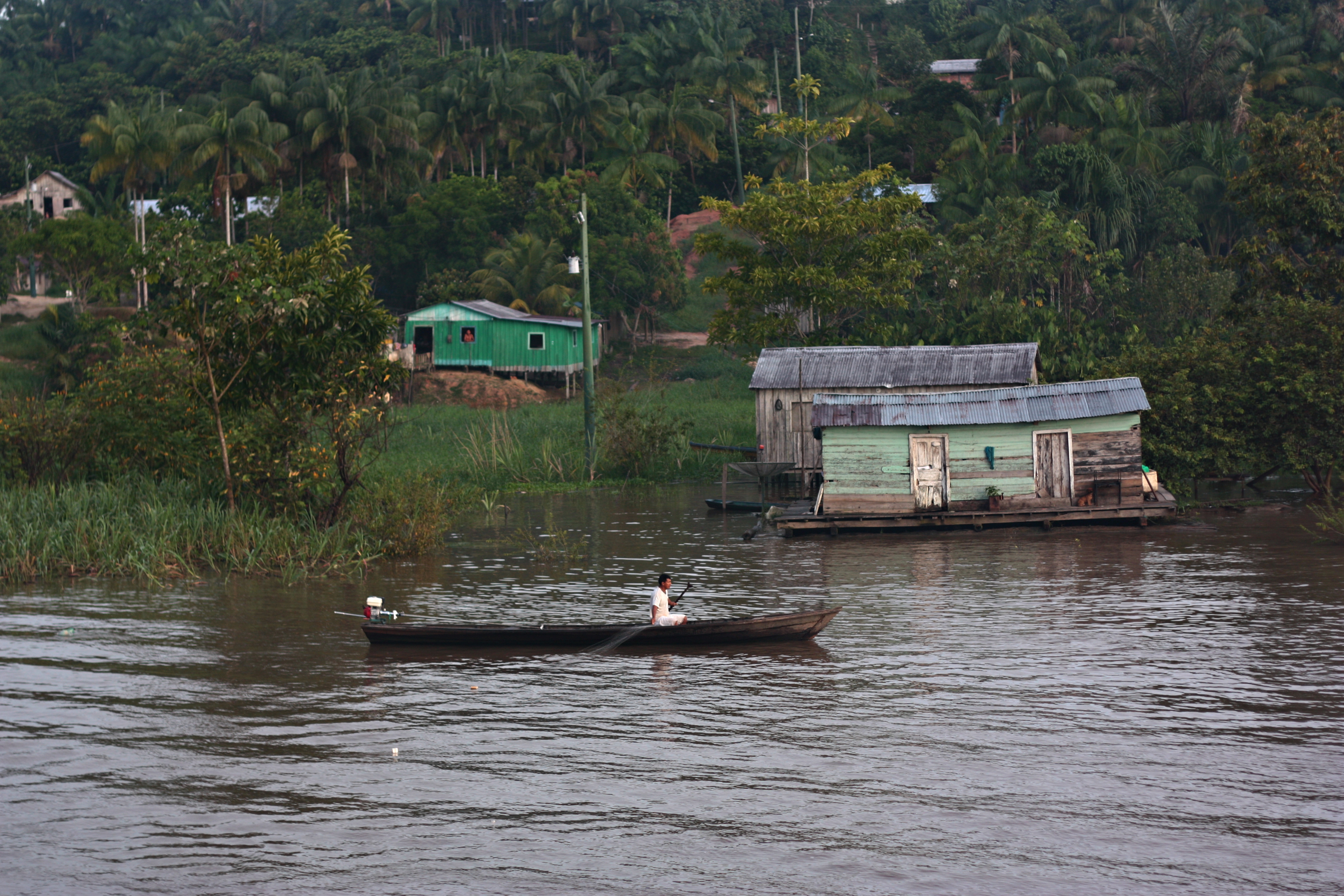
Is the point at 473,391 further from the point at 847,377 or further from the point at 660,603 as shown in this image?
the point at 660,603

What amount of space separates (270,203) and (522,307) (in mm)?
16950

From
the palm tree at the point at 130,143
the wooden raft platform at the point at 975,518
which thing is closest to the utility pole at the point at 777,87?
the palm tree at the point at 130,143

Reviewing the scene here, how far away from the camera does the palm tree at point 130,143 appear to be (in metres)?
64.9

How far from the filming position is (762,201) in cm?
4353

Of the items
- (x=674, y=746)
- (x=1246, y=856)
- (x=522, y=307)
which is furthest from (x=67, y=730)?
(x=522, y=307)

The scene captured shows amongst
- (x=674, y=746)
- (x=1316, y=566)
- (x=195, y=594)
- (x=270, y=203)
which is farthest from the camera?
(x=270, y=203)

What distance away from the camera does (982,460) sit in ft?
97.6

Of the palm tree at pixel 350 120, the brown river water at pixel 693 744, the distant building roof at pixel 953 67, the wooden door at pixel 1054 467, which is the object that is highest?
the distant building roof at pixel 953 67

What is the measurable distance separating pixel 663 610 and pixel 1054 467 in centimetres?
1499

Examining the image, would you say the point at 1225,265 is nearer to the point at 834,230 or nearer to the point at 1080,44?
the point at 834,230

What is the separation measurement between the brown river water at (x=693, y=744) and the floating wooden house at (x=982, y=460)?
676 cm

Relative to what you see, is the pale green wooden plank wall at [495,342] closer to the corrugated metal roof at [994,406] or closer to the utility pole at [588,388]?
the utility pole at [588,388]

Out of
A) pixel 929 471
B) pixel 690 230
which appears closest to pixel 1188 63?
pixel 690 230

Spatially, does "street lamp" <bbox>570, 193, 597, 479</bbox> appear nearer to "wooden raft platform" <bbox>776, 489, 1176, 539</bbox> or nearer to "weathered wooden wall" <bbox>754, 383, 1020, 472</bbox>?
"weathered wooden wall" <bbox>754, 383, 1020, 472</bbox>
